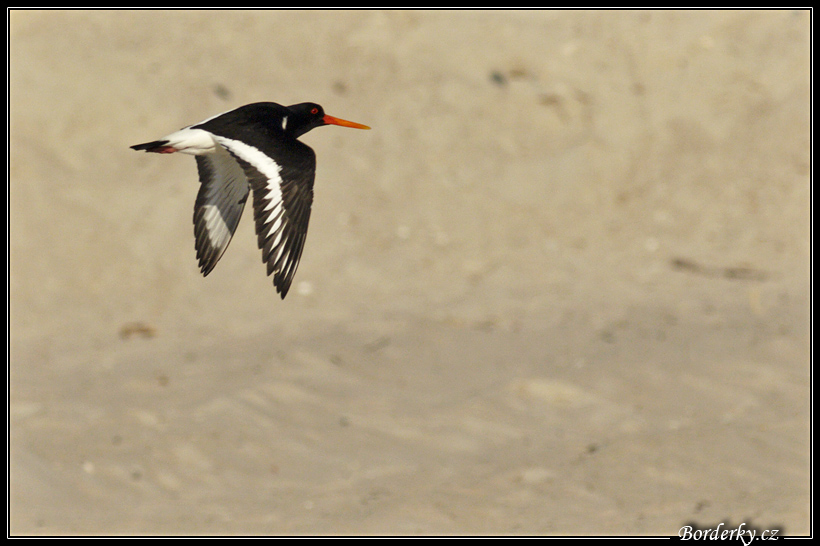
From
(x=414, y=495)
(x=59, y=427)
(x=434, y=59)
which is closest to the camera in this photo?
(x=414, y=495)

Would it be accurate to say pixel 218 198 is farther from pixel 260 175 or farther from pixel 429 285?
pixel 429 285

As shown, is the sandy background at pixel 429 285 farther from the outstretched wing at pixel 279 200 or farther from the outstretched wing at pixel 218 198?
the outstretched wing at pixel 279 200

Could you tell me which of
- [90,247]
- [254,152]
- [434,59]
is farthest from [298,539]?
[434,59]

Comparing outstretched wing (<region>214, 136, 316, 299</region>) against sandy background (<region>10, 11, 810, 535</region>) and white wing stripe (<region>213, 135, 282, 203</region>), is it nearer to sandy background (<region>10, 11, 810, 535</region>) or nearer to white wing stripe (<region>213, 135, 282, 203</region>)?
white wing stripe (<region>213, 135, 282, 203</region>)

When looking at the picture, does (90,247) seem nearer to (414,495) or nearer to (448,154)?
(448,154)

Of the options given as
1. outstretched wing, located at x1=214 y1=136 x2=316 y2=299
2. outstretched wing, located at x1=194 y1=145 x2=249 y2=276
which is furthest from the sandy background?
outstretched wing, located at x1=214 y1=136 x2=316 y2=299

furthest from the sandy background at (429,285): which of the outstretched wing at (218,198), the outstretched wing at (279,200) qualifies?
the outstretched wing at (279,200)
